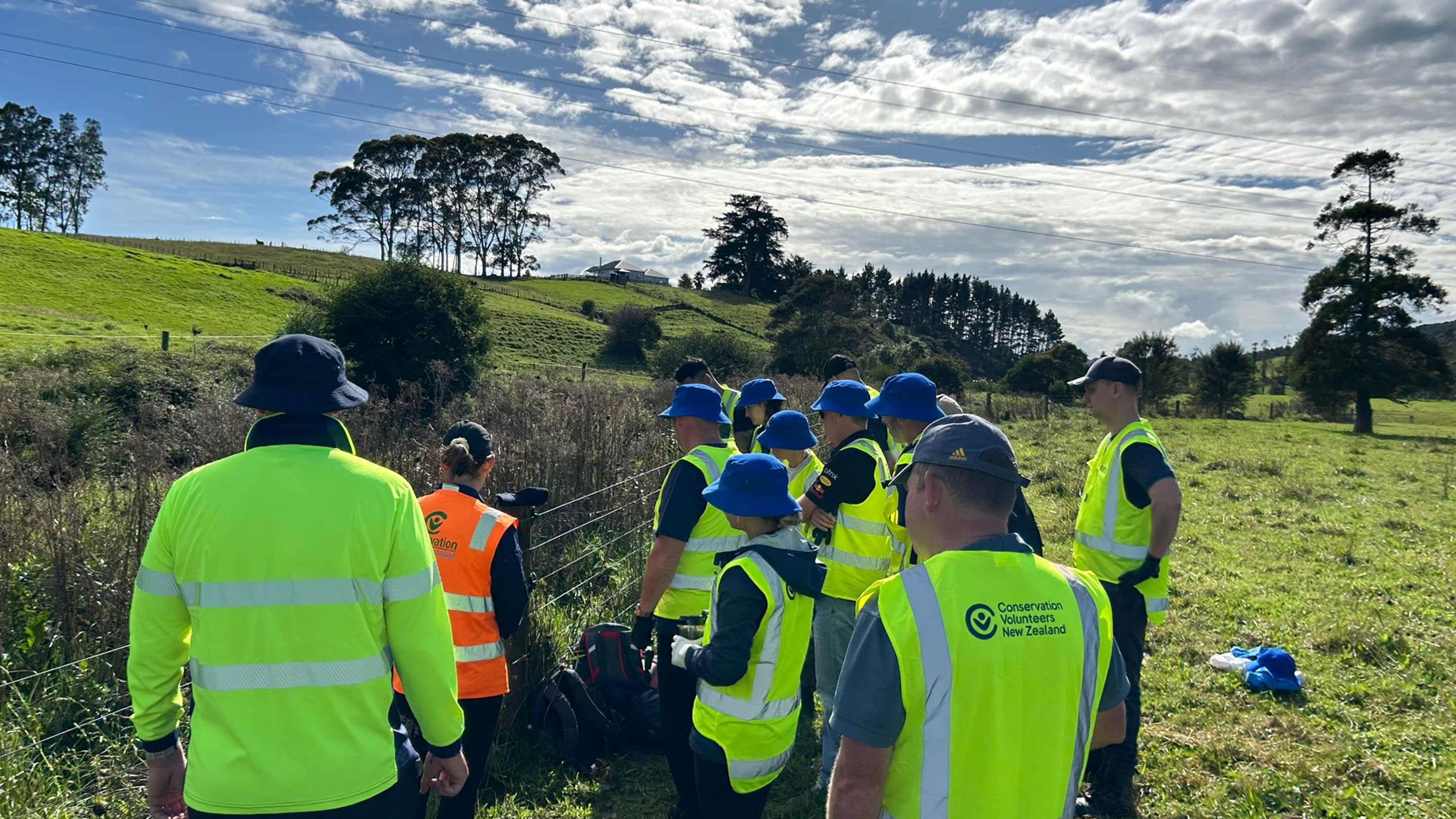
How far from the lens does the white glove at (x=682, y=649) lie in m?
2.80

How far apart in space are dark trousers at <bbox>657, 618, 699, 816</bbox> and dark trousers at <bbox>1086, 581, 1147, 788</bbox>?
6.76 feet

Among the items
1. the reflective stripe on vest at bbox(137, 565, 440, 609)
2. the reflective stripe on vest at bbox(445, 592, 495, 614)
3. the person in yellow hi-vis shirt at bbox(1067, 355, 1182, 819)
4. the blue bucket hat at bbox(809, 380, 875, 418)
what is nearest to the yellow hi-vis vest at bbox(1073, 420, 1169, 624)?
the person in yellow hi-vis shirt at bbox(1067, 355, 1182, 819)

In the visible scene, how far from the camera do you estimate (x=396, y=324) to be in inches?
747

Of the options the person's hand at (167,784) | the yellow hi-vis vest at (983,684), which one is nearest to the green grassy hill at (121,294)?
the person's hand at (167,784)

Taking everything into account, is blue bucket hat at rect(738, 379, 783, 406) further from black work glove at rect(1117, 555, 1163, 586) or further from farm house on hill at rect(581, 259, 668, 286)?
farm house on hill at rect(581, 259, 668, 286)

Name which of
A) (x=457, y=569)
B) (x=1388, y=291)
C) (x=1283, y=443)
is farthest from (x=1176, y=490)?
(x=1388, y=291)

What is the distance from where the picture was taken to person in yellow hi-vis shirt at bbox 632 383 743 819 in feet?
11.6

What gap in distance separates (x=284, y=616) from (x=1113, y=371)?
3807 millimetres

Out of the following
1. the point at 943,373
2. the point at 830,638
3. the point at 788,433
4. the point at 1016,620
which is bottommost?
the point at 830,638

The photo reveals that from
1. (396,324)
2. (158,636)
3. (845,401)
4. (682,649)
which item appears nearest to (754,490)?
(682,649)

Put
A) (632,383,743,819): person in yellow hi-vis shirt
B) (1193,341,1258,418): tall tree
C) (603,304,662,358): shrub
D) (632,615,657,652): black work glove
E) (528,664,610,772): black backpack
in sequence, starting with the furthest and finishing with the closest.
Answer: (603,304,662,358): shrub → (1193,341,1258,418): tall tree → (528,664,610,772): black backpack → (632,615,657,652): black work glove → (632,383,743,819): person in yellow hi-vis shirt

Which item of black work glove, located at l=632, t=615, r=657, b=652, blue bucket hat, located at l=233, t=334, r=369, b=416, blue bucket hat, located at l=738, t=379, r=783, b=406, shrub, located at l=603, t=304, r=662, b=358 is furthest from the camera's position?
shrub, located at l=603, t=304, r=662, b=358

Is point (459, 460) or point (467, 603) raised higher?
point (459, 460)

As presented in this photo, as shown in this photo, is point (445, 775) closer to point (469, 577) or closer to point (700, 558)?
point (469, 577)
